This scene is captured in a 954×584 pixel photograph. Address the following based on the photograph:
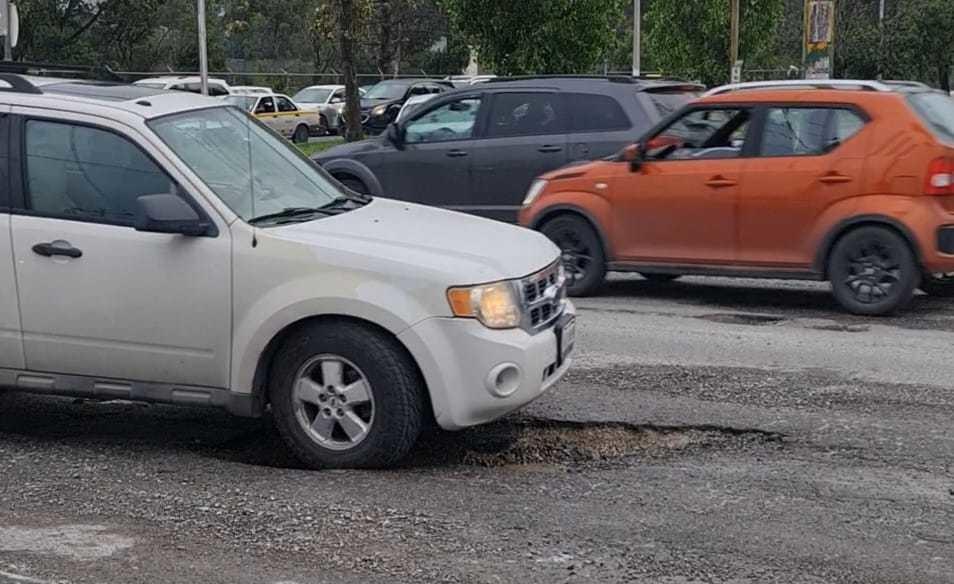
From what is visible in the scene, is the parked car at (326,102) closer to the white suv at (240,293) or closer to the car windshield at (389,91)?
the car windshield at (389,91)

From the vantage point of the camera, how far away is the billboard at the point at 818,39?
24.8 metres

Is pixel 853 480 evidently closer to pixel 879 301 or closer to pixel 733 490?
pixel 733 490

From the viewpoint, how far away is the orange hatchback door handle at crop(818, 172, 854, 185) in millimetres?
10484

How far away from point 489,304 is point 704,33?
109 feet

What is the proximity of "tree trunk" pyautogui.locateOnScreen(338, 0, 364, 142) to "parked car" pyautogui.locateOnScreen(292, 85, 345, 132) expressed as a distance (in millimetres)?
10596

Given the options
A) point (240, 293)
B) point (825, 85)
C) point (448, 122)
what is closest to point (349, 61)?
point (448, 122)

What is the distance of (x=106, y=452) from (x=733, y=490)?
3.13m

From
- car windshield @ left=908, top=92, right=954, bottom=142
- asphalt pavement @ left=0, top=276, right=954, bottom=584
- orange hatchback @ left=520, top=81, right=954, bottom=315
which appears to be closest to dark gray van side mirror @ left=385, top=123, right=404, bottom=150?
orange hatchback @ left=520, top=81, right=954, bottom=315

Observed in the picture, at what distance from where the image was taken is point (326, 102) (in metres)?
41.8

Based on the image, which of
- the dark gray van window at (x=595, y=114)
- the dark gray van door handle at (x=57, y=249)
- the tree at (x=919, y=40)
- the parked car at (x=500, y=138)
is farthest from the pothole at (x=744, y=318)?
the tree at (x=919, y=40)

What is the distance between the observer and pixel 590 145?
13297mm

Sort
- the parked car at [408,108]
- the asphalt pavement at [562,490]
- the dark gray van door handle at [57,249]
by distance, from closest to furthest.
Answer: the asphalt pavement at [562,490], the dark gray van door handle at [57,249], the parked car at [408,108]

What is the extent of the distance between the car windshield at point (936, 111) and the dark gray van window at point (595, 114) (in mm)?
3101

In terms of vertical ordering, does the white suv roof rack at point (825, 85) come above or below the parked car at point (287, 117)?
above
